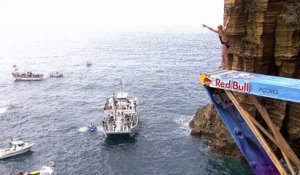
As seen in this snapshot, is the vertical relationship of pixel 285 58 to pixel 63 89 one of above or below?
above

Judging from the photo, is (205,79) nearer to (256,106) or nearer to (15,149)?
(256,106)

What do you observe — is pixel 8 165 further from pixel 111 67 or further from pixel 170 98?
pixel 111 67

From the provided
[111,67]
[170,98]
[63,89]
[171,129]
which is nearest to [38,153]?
[171,129]

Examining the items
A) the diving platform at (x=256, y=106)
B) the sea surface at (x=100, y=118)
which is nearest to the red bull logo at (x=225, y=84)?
the diving platform at (x=256, y=106)

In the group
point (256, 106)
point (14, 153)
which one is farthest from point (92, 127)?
point (256, 106)

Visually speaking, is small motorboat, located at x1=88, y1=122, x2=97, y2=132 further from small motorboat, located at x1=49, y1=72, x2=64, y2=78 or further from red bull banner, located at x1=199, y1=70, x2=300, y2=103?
small motorboat, located at x1=49, y1=72, x2=64, y2=78
